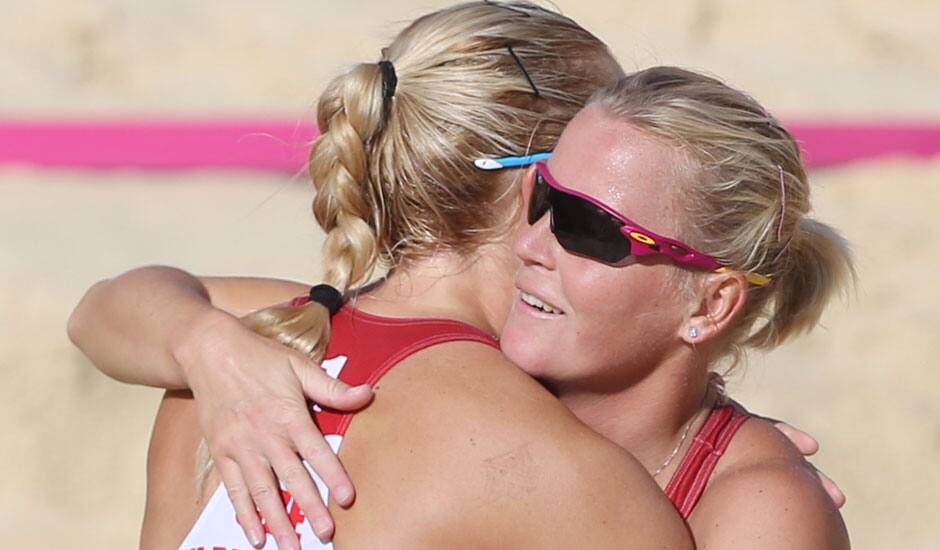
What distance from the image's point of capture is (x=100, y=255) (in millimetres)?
5688

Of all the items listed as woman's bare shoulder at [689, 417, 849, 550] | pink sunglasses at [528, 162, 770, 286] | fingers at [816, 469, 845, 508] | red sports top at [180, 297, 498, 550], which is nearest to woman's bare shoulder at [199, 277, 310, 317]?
red sports top at [180, 297, 498, 550]

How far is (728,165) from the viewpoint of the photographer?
1896 mm

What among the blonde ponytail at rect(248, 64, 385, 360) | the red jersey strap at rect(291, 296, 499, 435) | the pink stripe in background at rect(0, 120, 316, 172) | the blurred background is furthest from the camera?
the pink stripe in background at rect(0, 120, 316, 172)

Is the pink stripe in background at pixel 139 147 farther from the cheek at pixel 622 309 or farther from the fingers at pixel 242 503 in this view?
the fingers at pixel 242 503

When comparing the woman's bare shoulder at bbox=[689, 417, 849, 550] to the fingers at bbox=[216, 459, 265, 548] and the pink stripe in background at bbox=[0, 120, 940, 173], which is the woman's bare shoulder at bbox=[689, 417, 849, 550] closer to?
the fingers at bbox=[216, 459, 265, 548]

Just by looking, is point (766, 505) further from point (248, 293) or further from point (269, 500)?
point (248, 293)

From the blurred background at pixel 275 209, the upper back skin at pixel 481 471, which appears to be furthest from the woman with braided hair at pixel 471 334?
the blurred background at pixel 275 209

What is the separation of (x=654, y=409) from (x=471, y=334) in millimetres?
419

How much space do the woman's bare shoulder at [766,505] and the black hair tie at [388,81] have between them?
27.1 inches

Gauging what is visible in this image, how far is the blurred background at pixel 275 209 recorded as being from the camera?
4574 millimetres

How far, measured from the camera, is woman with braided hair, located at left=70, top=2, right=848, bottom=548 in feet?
5.45

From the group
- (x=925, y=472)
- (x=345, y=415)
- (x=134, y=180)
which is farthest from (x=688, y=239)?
(x=134, y=180)

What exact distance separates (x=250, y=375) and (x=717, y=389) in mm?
766

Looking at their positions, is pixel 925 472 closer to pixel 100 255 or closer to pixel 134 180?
pixel 100 255
